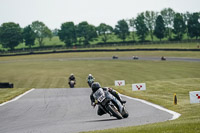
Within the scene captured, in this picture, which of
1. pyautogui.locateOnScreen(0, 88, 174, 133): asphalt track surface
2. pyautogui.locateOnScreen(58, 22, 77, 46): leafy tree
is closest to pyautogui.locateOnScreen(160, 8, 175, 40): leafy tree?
pyautogui.locateOnScreen(58, 22, 77, 46): leafy tree

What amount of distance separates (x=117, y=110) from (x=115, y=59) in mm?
61310

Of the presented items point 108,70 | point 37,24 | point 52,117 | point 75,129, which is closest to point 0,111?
point 52,117

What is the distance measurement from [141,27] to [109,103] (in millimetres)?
134464

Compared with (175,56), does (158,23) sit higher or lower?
higher

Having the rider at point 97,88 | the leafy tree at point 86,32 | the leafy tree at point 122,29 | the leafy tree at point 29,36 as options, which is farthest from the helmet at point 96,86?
the leafy tree at point 122,29

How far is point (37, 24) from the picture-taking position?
531 ft

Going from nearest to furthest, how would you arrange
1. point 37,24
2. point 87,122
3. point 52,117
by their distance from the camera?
1. point 87,122
2. point 52,117
3. point 37,24

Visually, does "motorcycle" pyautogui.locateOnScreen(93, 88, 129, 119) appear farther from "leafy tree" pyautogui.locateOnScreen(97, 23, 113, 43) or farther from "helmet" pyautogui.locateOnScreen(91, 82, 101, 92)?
"leafy tree" pyautogui.locateOnScreen(97, 23, 113, 43)

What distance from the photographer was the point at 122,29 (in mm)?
154500

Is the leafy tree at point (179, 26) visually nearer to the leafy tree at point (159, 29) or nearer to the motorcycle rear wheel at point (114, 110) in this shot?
the leafy tree at point (159, 29)

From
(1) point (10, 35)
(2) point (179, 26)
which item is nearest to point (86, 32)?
(1) point (10, 35)

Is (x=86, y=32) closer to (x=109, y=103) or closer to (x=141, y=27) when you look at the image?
(x=141, y=27)

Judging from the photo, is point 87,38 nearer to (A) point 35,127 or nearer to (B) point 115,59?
(B) point 115,59

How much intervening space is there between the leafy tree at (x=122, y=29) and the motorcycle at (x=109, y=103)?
142m
